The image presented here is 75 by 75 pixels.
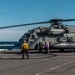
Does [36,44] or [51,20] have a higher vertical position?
[51,20]

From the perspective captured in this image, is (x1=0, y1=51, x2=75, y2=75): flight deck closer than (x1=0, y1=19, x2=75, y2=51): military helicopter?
Yes

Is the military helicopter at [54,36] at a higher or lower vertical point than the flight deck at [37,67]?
higher

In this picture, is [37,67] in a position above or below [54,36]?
below

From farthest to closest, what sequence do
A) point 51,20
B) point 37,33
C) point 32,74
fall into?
point 37,33, point 51,20, point 32,74

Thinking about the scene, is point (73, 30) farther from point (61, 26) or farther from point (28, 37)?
point (28, 37)

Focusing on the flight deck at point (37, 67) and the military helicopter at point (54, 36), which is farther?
the military helicopter at point (54, 36)

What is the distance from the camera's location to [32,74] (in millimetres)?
15484

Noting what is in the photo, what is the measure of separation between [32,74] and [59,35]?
→ 22.8 meters

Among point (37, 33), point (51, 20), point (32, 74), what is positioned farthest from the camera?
point (37, 33)

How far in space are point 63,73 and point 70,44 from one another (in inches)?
873

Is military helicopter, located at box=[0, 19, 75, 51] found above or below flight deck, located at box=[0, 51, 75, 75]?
above

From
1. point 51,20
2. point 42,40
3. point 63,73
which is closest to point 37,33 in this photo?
point 42,40

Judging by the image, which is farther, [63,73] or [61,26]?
[61,26]

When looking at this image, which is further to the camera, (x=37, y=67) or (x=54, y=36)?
(x=54, y=36)
